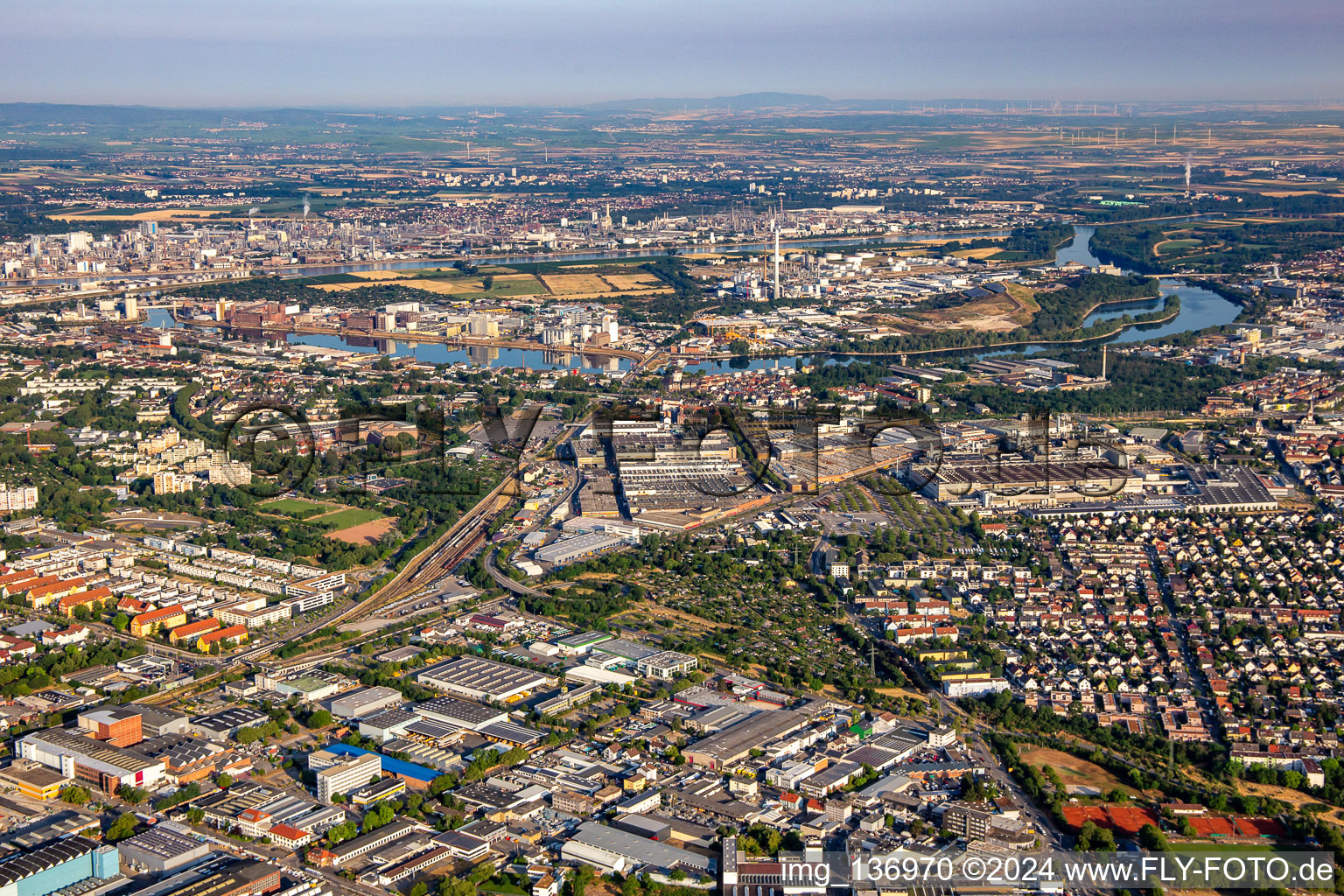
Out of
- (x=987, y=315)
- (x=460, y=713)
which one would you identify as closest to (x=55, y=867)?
(x=460, y=713)

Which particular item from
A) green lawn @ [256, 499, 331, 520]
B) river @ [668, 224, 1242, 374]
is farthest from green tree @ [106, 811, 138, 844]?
river @ [668, 224, 1242, 374]

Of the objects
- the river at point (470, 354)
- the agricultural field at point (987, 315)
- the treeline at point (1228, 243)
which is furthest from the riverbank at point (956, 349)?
the treeline at point (1228, 243)

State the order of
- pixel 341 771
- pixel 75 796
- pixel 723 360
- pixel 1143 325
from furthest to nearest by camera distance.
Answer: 1. pixel 1143 325
2. pixel 723 360
3. pixel 341 771
4. pixel 75 796

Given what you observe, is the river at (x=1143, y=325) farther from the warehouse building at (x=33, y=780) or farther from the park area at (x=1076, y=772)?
the warehouse building at (x=33, y=780)

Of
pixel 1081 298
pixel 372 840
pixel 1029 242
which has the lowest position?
pixel 372 840

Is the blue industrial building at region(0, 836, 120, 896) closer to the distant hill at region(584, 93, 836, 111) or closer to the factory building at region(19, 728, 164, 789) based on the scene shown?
the factory building at region(19, 728, 164, 789)

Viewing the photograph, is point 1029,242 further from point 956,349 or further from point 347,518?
point 347,518
